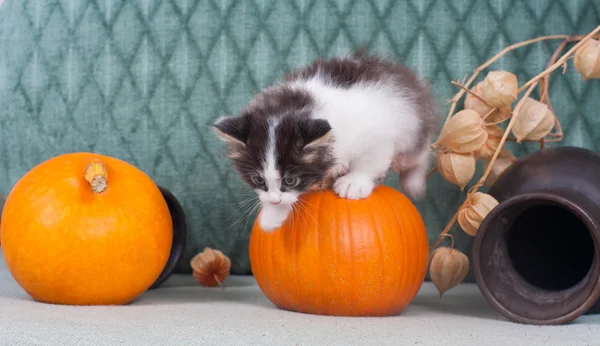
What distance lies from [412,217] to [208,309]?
524mm

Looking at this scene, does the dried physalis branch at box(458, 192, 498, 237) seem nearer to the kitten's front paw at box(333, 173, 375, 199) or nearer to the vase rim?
the vase rim

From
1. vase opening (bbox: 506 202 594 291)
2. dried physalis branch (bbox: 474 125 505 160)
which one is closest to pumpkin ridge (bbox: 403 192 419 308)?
vase opening (bbox: 506 202 594 291)

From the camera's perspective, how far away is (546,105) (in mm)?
1837

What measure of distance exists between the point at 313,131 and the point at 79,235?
22.7 inches

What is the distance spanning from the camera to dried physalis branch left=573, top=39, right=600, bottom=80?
5.82ft

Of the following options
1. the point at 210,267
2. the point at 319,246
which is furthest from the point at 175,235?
the point at 319,246

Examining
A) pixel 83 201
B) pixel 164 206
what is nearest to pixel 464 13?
pixel 164 206

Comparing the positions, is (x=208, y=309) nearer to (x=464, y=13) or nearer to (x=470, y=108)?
(x=470, y=108)

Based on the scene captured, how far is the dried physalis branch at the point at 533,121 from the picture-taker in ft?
5.91

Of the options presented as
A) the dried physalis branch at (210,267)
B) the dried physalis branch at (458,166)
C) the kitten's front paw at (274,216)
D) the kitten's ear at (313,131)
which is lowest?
the dried physalis branch at (210,267)

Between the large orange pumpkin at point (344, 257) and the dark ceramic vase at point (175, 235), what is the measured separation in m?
0.43

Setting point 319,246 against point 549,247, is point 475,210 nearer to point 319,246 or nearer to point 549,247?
point 549,247

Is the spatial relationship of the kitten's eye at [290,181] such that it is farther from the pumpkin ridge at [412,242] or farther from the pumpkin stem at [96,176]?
the pumpkin stem at [96,176]

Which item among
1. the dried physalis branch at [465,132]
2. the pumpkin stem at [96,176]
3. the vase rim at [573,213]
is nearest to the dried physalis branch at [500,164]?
the dried physalis branch at [465,132]
